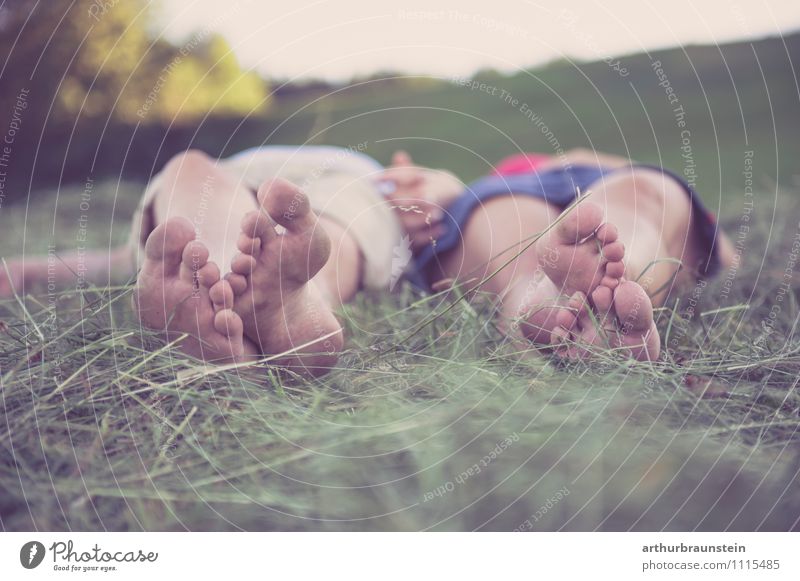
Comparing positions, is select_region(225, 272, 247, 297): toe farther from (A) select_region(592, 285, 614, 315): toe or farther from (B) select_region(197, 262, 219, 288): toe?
(A) select_region(592, 285, 614, 315): toe

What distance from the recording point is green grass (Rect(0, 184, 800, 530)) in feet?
1.23

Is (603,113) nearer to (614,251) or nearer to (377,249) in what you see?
(377,249)

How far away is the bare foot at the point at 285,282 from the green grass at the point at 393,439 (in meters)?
0.02

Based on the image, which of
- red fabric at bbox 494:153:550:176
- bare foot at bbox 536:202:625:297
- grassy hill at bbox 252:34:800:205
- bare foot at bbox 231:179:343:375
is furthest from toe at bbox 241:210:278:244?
grassy hill at bbox 252:34:800:205

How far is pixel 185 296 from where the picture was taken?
43 centimetres

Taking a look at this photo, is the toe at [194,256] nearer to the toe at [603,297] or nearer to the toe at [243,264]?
the toe at [243,264]

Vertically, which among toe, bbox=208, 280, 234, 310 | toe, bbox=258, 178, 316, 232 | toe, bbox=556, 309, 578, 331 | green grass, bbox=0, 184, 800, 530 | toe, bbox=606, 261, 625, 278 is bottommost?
green grass, bbox=0, 184, 800, 530

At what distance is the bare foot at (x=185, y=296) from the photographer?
417 millimetres

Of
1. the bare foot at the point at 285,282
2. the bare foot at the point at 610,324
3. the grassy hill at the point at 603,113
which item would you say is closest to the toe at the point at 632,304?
the bare foot at the point at 610,324

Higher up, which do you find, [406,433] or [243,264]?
[243,264]

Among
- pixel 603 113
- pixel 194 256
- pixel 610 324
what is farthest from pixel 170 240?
pixel 603 113

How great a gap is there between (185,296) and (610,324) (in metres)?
0.27

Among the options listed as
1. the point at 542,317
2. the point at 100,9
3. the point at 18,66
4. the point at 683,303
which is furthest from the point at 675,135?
the point at 18,66
